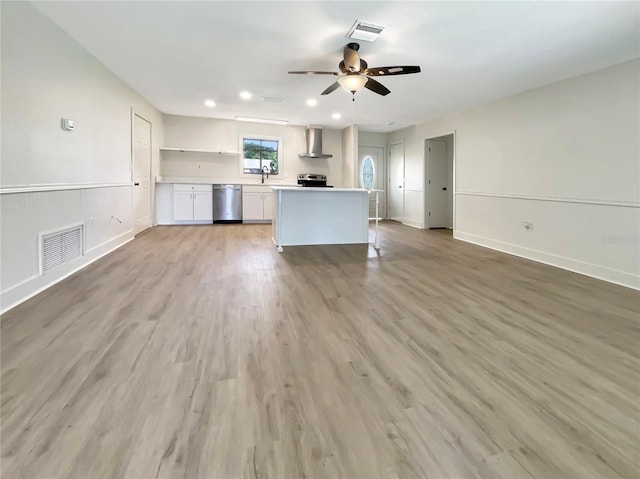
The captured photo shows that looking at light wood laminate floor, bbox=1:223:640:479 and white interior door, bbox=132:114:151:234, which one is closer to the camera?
light wood laminate floor, bbox=1:223:640:479

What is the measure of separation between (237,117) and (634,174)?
6672mm

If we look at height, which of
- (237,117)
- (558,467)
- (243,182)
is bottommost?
(558,467)

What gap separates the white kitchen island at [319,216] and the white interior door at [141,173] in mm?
2503

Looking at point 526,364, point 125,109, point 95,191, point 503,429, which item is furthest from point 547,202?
point 125,109

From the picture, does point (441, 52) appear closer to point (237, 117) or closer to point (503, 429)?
point (503, 429)

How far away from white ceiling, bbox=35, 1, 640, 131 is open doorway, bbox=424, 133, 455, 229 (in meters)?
2.34

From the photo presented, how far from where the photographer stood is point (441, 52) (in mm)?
3545

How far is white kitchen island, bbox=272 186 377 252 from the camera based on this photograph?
5123 mm

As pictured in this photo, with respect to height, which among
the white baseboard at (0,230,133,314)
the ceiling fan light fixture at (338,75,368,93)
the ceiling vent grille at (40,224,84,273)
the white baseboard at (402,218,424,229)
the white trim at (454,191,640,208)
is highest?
the ceiling fan light fixture at (338,75,368,93)

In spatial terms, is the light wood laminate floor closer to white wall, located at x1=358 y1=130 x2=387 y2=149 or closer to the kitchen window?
the kitchen window

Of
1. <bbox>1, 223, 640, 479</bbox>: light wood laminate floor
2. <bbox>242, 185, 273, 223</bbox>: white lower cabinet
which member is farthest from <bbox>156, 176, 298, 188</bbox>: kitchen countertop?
<bbox>1, 223, 640, 479</bbox>: light wood laminate floor

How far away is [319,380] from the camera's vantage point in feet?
5.64

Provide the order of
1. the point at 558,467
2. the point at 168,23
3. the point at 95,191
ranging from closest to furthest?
the point at 558,467
the point at 168,23
the point at 95,191

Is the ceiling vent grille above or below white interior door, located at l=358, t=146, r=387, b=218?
below
